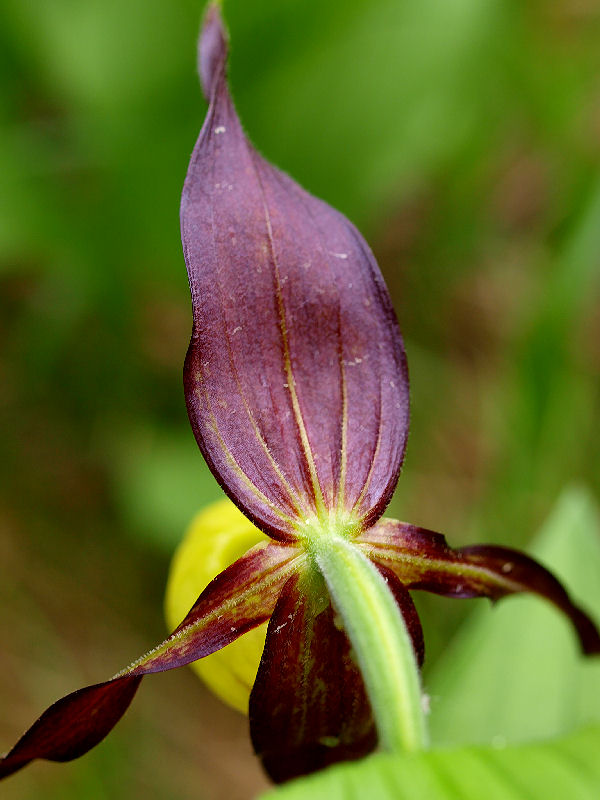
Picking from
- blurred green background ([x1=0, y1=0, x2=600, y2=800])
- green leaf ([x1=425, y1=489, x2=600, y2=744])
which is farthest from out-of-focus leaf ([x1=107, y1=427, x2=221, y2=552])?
green leaf ([x1=425, y1=489, x2=600, y2=744])

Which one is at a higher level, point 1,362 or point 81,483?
point 1,362

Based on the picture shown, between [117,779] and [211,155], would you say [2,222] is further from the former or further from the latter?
[211,155]

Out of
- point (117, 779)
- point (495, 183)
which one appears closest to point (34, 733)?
point (117, 779)

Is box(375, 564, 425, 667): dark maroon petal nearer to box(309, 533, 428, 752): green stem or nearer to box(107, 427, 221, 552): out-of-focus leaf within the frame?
box(309, 533, 428, 752): green stem

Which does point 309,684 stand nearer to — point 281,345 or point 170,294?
point 281,345

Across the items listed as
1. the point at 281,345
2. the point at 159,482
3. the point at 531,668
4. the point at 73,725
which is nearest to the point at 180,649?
the point at 73,725

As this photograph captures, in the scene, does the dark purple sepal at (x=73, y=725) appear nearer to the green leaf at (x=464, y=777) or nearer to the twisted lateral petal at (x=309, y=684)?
the twisted lateral petal at (x=309, y=684)
